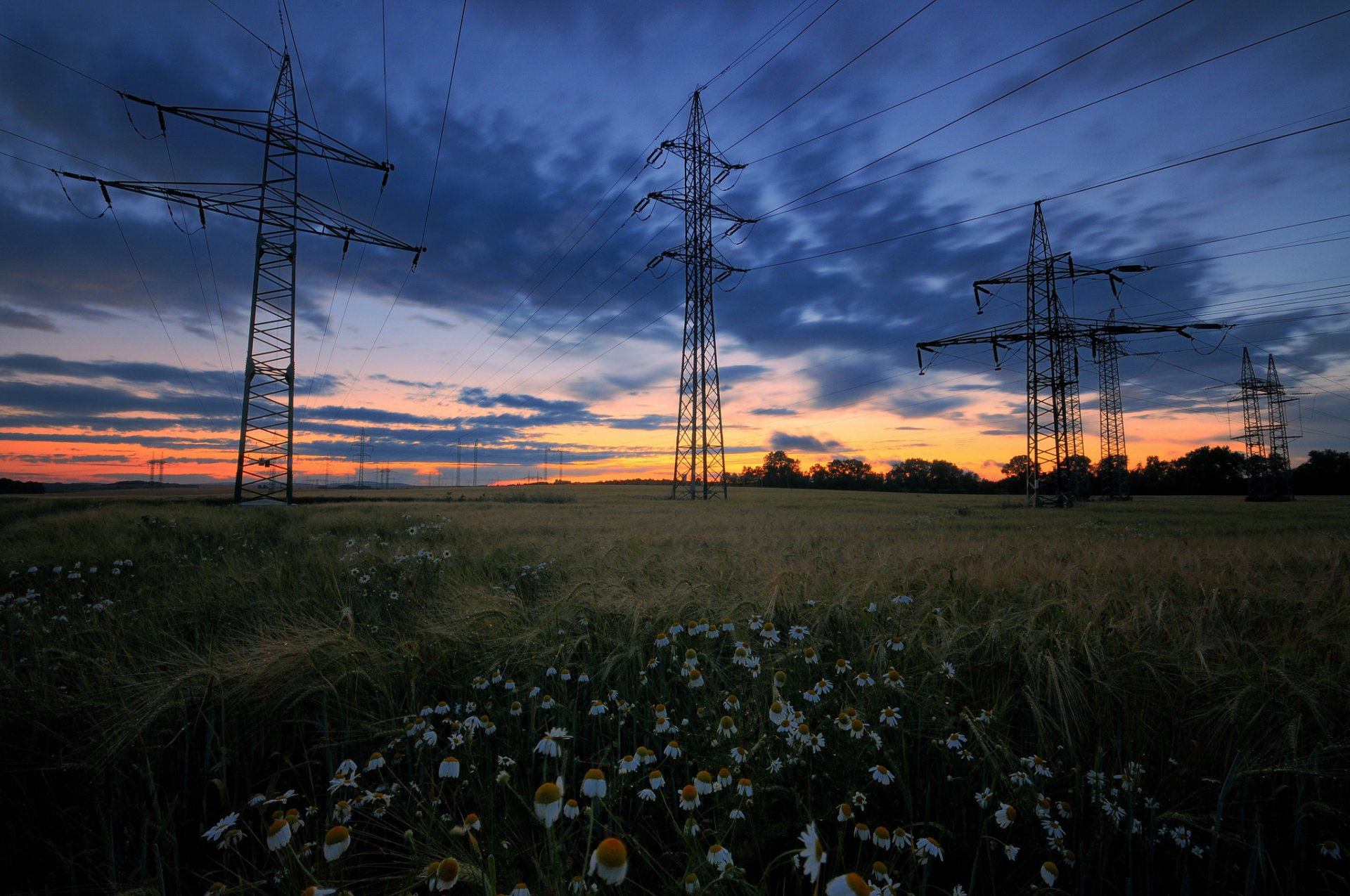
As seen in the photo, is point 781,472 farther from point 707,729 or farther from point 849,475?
point 707,729

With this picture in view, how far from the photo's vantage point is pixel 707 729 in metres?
2.44

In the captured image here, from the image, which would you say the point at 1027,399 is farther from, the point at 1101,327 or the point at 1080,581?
the point at 1080,581

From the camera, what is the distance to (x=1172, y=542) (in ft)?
25.9

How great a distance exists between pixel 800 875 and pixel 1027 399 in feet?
96.6

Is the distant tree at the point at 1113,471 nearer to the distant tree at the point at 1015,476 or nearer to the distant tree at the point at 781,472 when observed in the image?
the distant tree at the point at 1015,476

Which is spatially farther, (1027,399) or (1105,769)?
(1027,399)

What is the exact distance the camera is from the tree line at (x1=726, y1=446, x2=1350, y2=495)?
138 ft

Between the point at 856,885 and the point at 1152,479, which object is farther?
the point at 1152,479

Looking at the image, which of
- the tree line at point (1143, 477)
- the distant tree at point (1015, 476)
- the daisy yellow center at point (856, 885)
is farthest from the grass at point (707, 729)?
the distant tree at point (1015, 476)

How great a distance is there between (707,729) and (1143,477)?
82.4 meters

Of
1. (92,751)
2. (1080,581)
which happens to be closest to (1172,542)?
(1080,581)

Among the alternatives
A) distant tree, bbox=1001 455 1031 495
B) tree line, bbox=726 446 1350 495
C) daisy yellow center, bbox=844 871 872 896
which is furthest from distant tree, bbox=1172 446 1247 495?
daisy yellow center, bbox=844 871 872 896

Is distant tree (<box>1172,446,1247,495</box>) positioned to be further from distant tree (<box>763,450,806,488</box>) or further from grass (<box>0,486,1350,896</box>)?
grass (<box>0,486,1350,896</box>)

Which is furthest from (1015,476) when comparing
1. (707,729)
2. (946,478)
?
(707,729)
